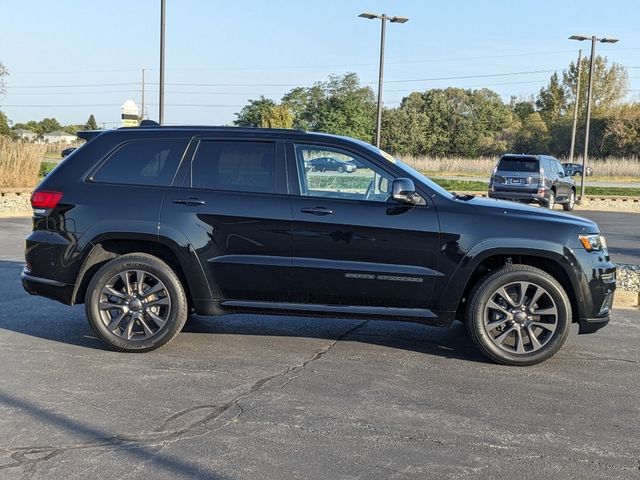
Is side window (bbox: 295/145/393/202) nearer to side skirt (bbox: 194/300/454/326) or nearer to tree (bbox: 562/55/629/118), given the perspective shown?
side skirt (bbox: 194/300/454/326)

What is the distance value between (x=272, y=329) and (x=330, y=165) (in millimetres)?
1797

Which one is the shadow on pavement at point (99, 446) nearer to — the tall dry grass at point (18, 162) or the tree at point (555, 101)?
the tall dry grass at point (18, 162)

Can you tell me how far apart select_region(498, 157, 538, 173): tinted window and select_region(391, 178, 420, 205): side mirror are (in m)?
17.1

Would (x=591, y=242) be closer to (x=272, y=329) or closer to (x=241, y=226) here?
(x=241, y=226)

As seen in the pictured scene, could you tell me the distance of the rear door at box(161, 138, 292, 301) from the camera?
597cm

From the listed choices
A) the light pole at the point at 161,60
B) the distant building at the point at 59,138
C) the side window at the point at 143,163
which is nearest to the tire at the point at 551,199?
the light pole at the point at 161,60

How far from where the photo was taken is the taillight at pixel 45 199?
6.13m

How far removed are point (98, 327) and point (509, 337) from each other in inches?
135

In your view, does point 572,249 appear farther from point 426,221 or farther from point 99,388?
point 99,388

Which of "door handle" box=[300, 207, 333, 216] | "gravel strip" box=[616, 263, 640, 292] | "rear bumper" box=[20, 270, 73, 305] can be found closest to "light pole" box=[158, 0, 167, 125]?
"gravel strip" box=[616, 263, 640, 292]

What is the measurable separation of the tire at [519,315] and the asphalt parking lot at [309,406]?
150 millimetres

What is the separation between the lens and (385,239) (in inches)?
231

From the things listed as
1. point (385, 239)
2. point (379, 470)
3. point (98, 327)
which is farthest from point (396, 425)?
point (98, 327)

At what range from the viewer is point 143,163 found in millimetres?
6230
